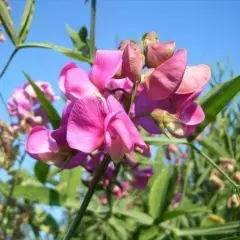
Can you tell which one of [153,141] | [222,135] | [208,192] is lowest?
[208,192]

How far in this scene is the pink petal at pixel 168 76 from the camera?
747 millimetres

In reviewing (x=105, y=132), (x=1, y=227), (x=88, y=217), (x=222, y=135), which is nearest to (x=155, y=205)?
(x=88, y=217)

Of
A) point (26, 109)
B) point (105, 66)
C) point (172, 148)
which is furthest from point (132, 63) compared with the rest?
point (172, 148)

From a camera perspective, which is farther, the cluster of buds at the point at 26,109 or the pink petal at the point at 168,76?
the cluster of buds at the point at 26,109

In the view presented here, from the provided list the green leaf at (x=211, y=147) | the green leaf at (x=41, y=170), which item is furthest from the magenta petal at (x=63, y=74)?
the green leaf at (x=211, y=147)

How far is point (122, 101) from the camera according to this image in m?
0.82

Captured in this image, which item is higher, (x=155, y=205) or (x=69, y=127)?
(x=69, y=127)

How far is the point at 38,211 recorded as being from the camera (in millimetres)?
1792

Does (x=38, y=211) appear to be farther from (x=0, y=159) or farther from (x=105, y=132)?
(x=105, y=132)

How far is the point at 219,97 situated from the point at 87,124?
352mm

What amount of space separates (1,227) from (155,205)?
463 millimetres

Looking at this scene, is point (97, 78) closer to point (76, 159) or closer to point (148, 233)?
point (76, 159)

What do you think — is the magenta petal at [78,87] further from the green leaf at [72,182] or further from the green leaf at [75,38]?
the green leaf at [72,182]

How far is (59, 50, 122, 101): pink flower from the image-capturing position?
0.77m
